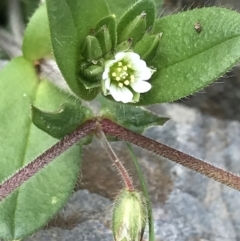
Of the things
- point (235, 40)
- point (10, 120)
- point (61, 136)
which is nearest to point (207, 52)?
point (235, 40)

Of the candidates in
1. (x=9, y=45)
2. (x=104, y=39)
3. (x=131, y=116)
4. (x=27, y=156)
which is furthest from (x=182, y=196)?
(x=9, y=45)

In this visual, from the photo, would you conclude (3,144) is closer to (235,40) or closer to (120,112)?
(120,112)

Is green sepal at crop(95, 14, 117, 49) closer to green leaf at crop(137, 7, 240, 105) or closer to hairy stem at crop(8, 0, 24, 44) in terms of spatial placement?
green leaf at crop(137, 7, 240, 105)

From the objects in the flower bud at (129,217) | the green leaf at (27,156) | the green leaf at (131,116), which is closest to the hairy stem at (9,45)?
the green leaf at (27,156)

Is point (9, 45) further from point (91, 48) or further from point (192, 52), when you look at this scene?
point (192, 52)

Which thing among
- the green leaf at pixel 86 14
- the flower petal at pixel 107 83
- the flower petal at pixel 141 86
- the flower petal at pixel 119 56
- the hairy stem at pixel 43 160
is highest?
the green leaf at pixel 86 14

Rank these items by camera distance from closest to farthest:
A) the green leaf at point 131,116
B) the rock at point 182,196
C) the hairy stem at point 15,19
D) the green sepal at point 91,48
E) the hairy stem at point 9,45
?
the green sepal at point 91,48 < the green leaf at point 131,116 < the rock at point 182,196 < the hairy stem at point 9,45 < the hairy stem at point 15,19

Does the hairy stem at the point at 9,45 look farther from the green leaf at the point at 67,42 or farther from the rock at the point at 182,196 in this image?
the green leaf at the point at 67,42

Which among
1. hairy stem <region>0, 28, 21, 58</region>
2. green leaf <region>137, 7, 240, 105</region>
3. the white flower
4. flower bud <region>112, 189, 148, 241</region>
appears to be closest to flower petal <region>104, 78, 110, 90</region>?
the white flower

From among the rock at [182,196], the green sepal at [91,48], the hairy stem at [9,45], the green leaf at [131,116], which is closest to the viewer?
the green sepal at [91,48]
